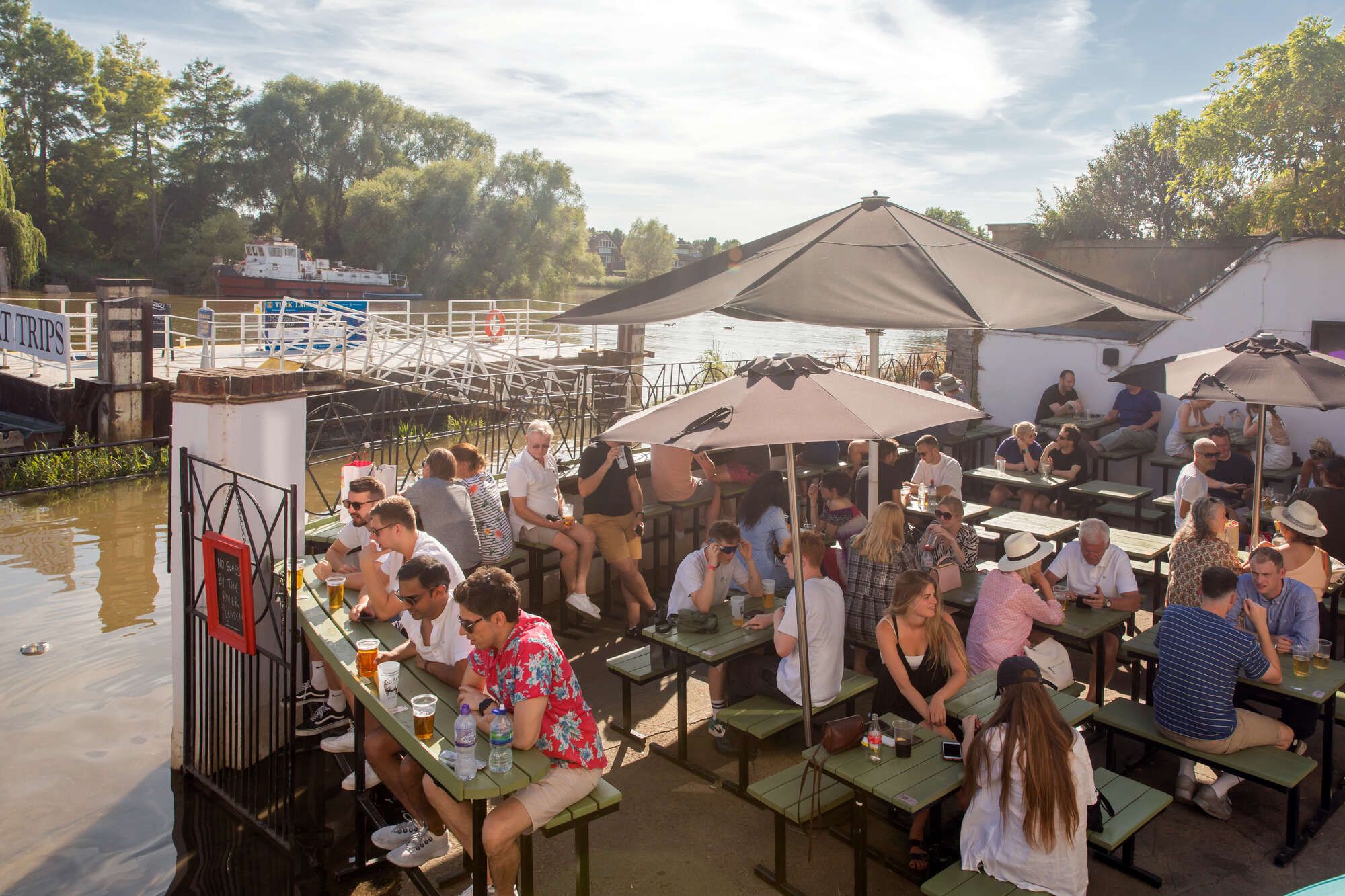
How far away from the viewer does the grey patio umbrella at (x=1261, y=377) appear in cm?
520

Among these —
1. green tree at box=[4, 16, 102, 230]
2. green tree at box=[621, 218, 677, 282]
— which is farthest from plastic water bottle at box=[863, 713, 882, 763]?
green tree at box=[621, 218, 677, 282]

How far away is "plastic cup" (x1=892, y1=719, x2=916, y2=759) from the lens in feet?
12.2

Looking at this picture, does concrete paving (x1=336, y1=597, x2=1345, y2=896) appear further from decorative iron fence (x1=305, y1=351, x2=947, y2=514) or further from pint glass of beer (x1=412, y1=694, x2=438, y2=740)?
decorative iron fence (x1=305, y1=351, x2=947, y2=514)

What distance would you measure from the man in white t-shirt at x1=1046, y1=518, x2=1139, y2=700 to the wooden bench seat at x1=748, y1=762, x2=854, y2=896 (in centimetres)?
227

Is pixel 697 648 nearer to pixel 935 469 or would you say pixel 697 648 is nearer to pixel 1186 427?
pixel 935 469

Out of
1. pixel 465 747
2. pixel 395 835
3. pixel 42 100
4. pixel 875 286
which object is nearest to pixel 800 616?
pixel 875 286

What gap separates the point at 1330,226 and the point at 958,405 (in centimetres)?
911

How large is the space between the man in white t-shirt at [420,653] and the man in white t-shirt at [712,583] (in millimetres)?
1437

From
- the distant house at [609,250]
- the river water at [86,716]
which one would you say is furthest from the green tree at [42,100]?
the distant house at [609,250]

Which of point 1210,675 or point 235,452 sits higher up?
point 235,452

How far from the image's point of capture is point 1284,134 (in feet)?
37.6

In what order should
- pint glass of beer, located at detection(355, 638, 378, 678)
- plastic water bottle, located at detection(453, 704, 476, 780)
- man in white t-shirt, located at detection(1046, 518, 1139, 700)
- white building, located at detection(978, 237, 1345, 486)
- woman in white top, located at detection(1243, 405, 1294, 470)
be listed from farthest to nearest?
white building, located at detection(978, 237, 1345, 486) → woman in white top, located at detection(1243, 405, 1294, 470) → man in white t-shirt, located at detection(1046, 518, 1139, 700) → pint glass of beer, located at detection(355, 638, 378, 678) → plastic water bottle, located at detection(453, 704, 476, 780)

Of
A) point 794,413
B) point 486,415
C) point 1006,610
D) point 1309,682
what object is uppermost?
point 794,413

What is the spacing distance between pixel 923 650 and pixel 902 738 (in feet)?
1.85
